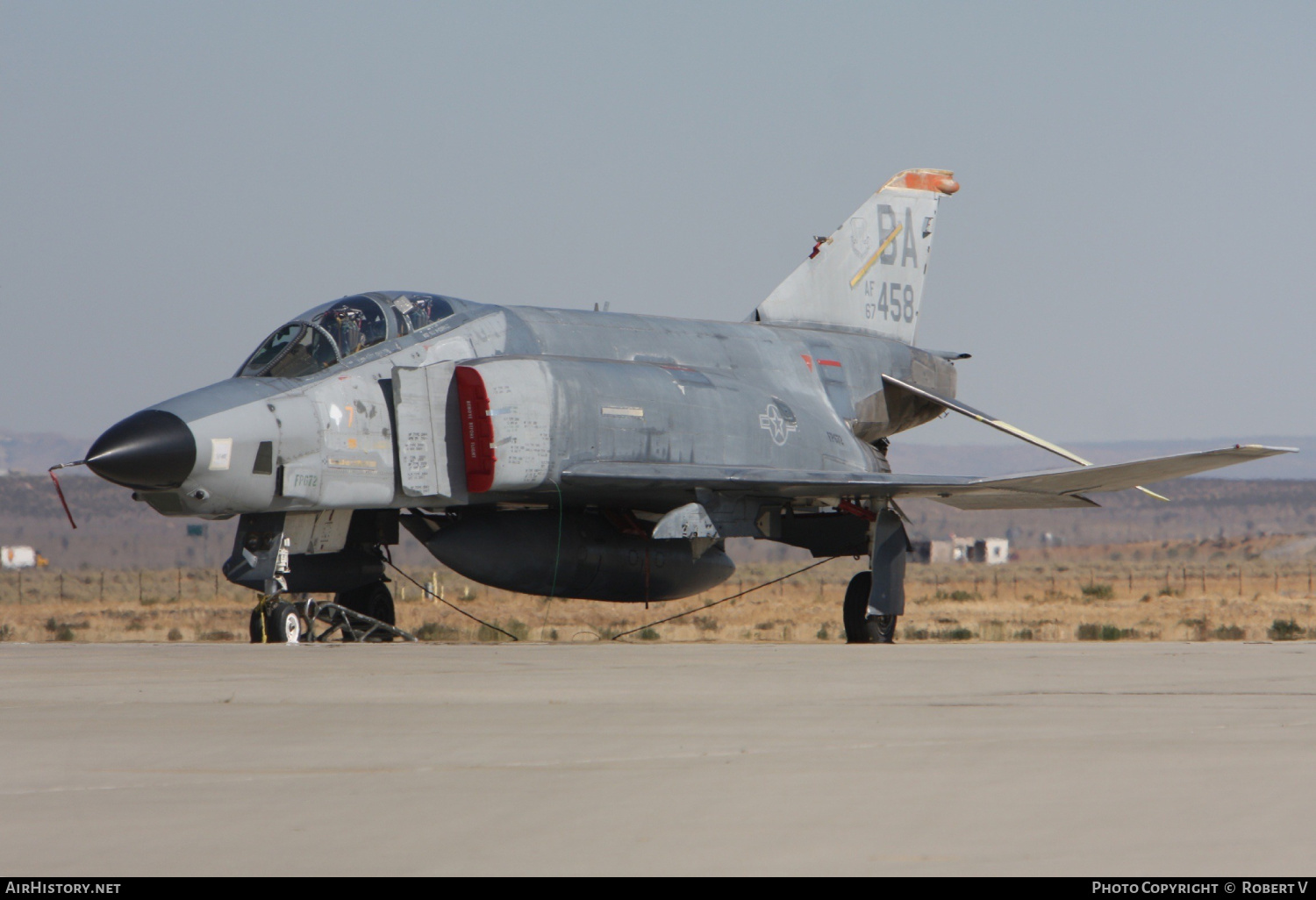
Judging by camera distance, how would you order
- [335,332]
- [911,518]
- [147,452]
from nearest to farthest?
[147,452] → [335,332] → [911,518]

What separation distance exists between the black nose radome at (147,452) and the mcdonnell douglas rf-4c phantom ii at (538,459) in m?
0.02

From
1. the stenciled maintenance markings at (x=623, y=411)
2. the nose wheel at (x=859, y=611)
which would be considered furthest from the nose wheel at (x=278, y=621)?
the nose wheel at (x=859, y=611)

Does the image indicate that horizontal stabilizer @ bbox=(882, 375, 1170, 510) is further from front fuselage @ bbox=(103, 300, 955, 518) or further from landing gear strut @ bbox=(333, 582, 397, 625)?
landing gear strut @ bbox=(333, 582, 397, 625)

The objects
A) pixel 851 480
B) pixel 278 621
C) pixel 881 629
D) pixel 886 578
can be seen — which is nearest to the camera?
pixel 278 621

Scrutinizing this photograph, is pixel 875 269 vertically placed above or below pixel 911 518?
above

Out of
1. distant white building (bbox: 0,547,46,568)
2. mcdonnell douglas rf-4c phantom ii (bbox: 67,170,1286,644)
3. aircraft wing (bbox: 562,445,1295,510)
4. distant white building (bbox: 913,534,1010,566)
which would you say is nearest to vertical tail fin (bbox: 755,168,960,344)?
mcdonnell douglas rf-4c phantom ii (bbox: 67,170,1286,644)

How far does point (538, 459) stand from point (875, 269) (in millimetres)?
7267

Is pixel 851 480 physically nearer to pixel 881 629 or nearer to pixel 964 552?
pixel 881 629

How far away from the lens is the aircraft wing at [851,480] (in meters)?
14.6


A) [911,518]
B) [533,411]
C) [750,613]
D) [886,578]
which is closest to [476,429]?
[533,411]

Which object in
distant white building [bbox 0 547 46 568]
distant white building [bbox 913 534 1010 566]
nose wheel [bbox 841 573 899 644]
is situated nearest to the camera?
nose wheel [bbox 841 573 899 644]

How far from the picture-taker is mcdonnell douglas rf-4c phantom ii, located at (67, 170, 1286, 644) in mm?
13148

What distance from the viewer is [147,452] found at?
12.1 metres

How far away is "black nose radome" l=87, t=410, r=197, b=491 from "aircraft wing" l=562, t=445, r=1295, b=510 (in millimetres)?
3787
